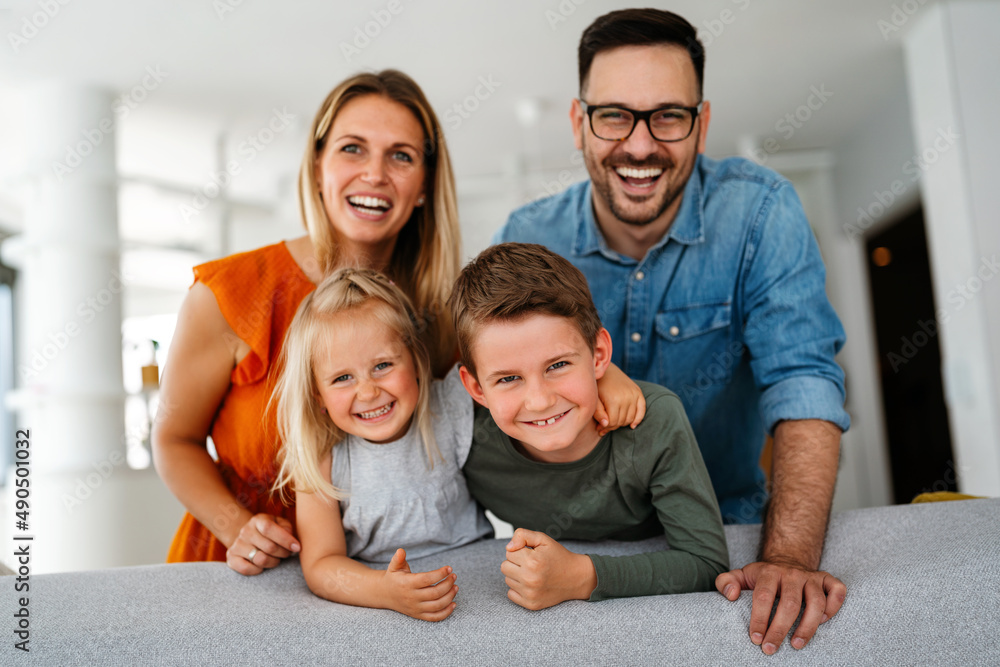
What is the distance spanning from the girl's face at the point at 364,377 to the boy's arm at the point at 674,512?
0.39 meters

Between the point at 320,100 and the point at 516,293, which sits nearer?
the point at 516,293

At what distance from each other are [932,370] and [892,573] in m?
4.82

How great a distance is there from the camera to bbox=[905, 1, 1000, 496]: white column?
120 inches

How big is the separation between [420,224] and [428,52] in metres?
2.30

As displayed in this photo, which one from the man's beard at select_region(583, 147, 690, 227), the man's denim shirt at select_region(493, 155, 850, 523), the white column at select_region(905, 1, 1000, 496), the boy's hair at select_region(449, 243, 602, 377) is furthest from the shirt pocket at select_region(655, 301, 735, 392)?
the white column at select_region(905, 1, 1000, 496)

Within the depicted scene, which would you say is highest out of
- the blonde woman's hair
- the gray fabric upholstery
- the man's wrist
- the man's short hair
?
the man's short hair

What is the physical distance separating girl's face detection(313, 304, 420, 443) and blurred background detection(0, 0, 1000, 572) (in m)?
2.40

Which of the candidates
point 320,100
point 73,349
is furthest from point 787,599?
point 320,100

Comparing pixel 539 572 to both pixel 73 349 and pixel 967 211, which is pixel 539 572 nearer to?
pixel 967 211

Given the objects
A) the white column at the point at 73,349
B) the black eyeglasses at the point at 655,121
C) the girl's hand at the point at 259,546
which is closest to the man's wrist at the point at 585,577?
the girl's hand at the point at 259,546

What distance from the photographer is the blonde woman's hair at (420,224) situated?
1.44 meters

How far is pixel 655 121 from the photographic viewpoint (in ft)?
4.95

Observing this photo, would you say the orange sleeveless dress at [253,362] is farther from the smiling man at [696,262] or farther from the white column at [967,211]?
the white column at [967,211]

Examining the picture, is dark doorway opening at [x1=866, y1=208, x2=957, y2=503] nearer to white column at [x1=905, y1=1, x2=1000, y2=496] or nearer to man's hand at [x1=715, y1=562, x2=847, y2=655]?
white column at [x1=905, y1=1, x2=1000, y2=496]
